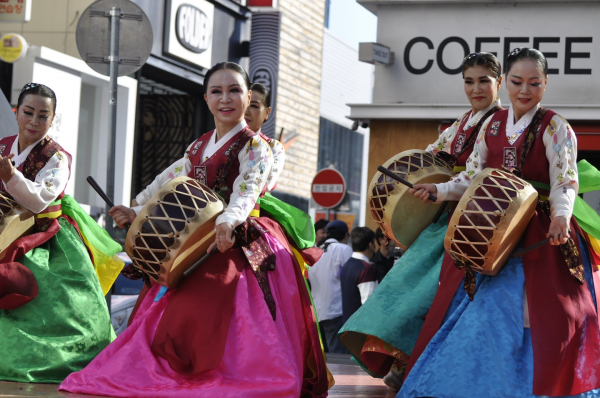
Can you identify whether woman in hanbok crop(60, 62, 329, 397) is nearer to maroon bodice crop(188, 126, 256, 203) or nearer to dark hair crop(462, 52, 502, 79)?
maroon bodice crop(188, 126, 256, 203)

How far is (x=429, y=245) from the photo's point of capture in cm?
491

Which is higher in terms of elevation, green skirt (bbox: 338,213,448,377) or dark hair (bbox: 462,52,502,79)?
dark hair (bbox: 462,52,502,79)

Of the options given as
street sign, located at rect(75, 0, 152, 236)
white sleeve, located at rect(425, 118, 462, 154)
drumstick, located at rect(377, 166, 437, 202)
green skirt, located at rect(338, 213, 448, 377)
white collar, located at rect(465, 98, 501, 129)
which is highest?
street sign, located at rect(75, 0, 152, 236)

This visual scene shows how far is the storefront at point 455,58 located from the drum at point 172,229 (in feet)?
23.4

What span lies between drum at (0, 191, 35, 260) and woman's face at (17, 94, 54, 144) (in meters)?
A: 0.40

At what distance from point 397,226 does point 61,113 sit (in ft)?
26.4

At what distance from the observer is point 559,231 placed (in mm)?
3932

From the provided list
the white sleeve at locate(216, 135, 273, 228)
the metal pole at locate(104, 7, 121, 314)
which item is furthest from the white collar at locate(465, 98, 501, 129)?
the metal pole at locate(104, 7, 121, 314)

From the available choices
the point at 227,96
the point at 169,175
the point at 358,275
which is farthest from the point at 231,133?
the point at 358,275

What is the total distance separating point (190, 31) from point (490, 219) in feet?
35.3

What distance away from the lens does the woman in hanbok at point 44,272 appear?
483 cm

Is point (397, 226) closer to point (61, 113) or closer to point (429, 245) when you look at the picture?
point (429, 245)

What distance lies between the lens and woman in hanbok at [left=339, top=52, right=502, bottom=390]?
4.60m

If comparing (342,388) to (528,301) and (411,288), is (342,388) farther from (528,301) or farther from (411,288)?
(528,301)
